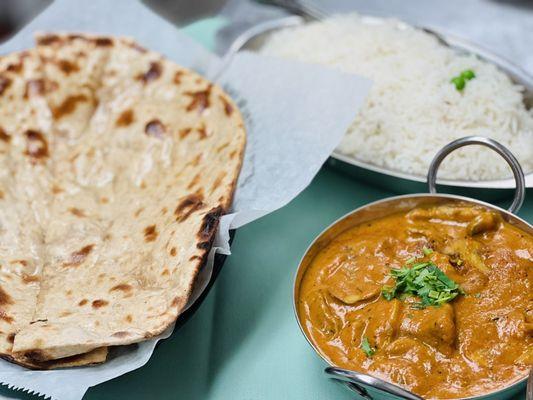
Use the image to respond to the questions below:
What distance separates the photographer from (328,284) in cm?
201

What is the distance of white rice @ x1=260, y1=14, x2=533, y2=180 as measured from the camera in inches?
100

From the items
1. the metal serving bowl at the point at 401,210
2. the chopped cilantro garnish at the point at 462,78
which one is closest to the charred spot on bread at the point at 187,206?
the metal serving bowl at the point at 401,210

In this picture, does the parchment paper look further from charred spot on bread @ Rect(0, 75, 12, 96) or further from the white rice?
charred spot on bread @ Rect(0, 75, 12, 96)

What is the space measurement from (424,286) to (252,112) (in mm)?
1173

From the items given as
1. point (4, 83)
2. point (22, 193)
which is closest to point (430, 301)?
point (22, 193)

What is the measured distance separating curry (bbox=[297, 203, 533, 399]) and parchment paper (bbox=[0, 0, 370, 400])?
1.11ft

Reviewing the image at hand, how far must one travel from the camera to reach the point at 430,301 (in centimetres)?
183

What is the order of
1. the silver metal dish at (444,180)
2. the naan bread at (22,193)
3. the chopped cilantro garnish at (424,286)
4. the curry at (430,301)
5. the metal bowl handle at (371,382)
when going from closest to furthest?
1. the metal bowl handle at (371,382)
2. the curry at (430,301)
3. the chopped cilantro garnish at (424,286)
4. the naan bread at (22,193)
5. the silver metal dish at (444,180)

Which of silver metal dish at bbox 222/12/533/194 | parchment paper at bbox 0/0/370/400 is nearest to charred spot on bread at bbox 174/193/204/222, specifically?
parchment paper at bbox 0/0/370/400

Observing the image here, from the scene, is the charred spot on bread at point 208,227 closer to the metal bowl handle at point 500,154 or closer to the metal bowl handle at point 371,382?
the metal bowl handle at point 371,382

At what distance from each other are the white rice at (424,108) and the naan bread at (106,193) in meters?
0.57

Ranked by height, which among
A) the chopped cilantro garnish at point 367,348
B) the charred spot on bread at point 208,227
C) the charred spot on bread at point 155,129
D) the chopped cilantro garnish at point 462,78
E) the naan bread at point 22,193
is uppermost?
the chopped cilantro garnish at point 462,78

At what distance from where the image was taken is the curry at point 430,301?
1.73 metres

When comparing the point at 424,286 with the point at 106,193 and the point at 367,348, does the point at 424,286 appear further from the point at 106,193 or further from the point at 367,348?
the point at 106,193
